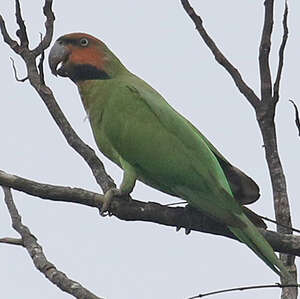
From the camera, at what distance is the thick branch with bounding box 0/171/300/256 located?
3416 millimetres

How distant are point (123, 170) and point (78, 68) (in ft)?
3.47

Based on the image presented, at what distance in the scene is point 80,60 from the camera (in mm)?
5379

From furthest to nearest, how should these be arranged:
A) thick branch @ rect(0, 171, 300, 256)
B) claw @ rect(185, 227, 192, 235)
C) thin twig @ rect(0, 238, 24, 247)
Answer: claw @ rect(185, 227, 192, 235) → thin twig @ rect(0, 238, 24, 247) → thick branch @ rect(0, 171, 300, 256)

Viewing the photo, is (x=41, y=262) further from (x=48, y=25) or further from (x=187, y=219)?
(x=48, y=25)

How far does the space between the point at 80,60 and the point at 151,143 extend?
3.36 ft

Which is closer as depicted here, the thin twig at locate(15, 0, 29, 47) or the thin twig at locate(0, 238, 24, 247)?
the thin twig at locate(0, 238, 24, 247)

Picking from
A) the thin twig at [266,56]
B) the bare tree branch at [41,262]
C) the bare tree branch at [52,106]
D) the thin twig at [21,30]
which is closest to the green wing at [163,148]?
the bare tree branch at [52,106]

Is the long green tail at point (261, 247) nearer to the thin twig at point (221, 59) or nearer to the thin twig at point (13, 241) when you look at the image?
the thin twig at point (221, 59)

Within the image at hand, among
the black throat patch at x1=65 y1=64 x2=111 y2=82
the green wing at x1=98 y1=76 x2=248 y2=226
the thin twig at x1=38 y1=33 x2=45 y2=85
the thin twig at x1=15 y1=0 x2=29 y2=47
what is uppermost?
the black throat patch at x1=65 y1=64 x2=111 y2=82

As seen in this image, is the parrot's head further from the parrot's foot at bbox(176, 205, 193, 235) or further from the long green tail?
the long green tail

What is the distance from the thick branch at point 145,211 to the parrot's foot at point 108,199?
3 centimetres

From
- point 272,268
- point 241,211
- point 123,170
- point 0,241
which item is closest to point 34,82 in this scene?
point 123,170

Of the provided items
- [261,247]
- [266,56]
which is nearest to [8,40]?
[266,56]

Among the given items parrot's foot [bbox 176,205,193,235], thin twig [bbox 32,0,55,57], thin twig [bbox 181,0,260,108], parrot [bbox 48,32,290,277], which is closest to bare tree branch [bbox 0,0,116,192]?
thin twig [bbox 32,0,55,57]
